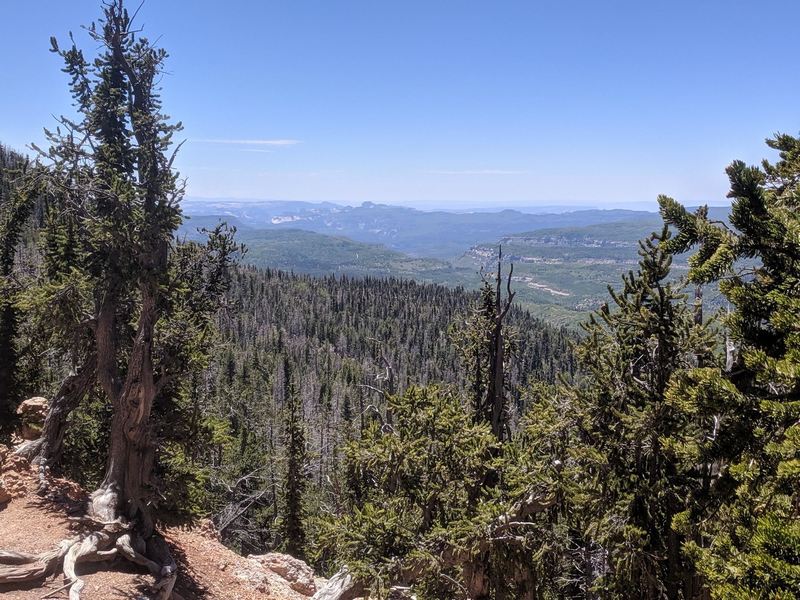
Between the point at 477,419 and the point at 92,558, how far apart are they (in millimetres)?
11208

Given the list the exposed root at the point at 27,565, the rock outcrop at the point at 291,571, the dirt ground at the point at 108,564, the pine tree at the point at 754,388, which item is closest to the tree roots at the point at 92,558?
the exposed root at the point at 27,565

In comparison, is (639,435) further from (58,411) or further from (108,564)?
(58,411)

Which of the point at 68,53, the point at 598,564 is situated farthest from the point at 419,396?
the point at 68,53

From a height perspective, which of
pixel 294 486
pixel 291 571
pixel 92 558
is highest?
pixel 92 558

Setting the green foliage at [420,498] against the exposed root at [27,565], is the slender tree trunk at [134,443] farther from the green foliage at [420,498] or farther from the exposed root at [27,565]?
the green foliage at [420,498]

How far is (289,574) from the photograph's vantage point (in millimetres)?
18156

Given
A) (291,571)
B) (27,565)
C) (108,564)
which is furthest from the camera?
(291,571)

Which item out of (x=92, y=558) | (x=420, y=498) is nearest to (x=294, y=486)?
(x=92, y=558)

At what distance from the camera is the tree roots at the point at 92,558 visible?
998cm

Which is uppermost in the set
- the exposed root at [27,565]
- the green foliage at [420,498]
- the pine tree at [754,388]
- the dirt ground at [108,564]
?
the pine tree at [754,388]

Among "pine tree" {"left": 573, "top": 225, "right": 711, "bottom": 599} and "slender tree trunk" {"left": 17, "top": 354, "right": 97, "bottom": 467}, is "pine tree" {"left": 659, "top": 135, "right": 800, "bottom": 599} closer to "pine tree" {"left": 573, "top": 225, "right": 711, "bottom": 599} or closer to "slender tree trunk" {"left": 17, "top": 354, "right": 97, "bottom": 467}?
"pine tree" {"left": 573, "top": 225, "right": 711, "bottom": 599}

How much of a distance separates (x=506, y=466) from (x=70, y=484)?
12127mm

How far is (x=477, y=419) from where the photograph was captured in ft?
55.3

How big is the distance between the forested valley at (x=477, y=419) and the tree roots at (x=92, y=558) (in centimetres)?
5
